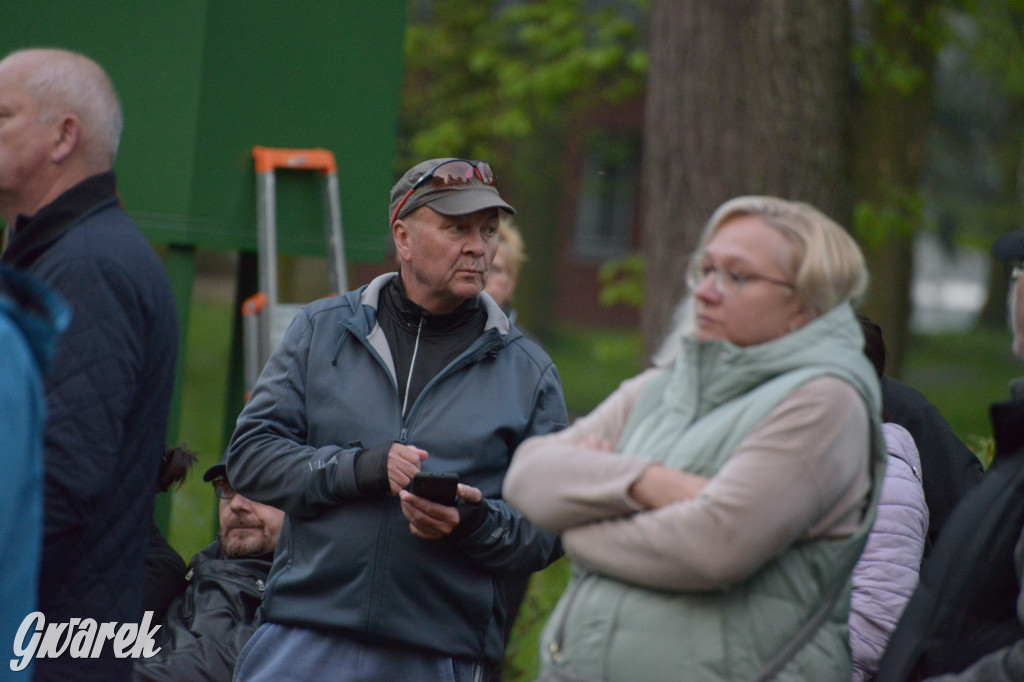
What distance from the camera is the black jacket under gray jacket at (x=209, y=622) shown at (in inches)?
163

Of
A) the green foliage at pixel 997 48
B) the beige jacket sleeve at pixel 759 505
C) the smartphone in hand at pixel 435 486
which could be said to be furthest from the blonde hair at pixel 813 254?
the green foliage at pixel 997 48

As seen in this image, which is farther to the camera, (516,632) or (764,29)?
(764,29)

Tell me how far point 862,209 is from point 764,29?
3.44 m

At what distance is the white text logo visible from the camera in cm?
253

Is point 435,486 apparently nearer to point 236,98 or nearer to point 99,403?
point 99,403

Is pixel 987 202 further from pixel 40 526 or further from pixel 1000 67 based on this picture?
pixel 40 526

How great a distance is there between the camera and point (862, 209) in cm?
1003

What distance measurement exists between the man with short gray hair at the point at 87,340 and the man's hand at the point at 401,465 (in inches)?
21.9

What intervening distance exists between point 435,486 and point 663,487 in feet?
2.30

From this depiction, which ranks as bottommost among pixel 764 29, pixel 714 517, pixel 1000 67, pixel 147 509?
pixel 147 509

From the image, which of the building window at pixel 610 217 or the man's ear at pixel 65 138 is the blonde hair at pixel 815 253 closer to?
the man's ear at pixel 65 138

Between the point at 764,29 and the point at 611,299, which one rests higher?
the point at 764,29

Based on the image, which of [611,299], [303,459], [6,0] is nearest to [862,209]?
[611,299]

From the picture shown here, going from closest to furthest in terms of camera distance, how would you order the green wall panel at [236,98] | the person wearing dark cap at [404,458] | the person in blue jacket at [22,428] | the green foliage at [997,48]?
the person in blue jacket at [22,428] < the person wearing dark cap at [404,458] < the green wall panel at [236,98] < the green foliage at [997,48]
